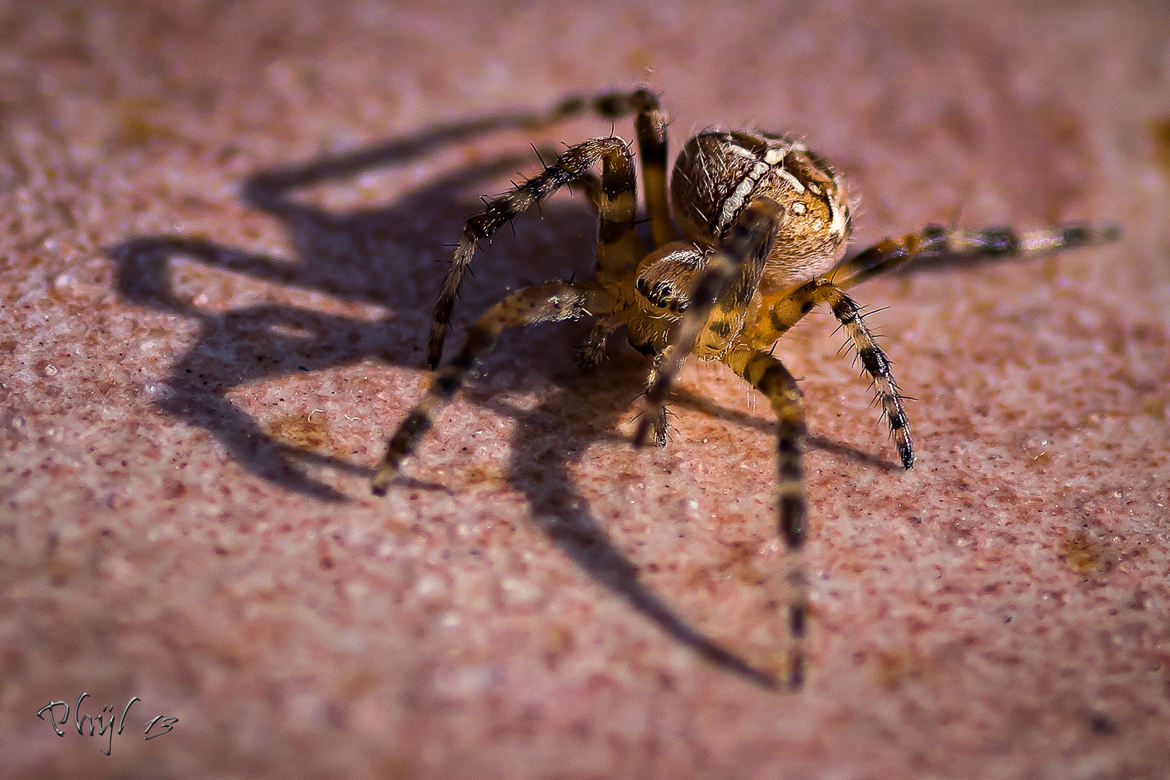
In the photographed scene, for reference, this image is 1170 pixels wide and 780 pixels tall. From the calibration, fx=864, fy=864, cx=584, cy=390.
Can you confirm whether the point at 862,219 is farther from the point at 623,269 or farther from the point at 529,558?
the point at 529,558

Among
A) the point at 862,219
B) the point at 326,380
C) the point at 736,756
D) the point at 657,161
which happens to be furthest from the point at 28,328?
the point at 862,219

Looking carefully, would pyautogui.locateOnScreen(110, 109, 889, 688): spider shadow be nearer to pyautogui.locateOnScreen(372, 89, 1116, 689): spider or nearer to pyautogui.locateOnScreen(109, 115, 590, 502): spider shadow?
pyautogui.locateOnScreen(109, 115, 590, 502): spider shadow

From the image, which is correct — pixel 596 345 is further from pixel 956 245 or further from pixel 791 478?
pixel 956 245

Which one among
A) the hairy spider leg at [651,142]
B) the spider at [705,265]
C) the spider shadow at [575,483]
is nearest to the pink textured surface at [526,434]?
the spider shadow at [575,483]

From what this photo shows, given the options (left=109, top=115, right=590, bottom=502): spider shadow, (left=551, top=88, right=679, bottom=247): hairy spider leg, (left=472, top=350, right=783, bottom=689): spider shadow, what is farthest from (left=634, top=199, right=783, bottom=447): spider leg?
(left=109, top=115, right=590, bottom=502): spider shadow

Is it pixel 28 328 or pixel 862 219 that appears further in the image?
pixel 862 219

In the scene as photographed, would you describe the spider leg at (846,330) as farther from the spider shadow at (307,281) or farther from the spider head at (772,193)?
the spider shadow at (307,281)
